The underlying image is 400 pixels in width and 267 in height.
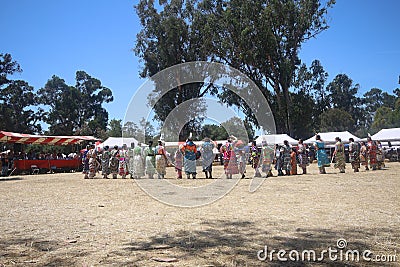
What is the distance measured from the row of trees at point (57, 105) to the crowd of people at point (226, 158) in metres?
31.6

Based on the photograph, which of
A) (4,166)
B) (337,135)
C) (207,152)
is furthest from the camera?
(337,135)

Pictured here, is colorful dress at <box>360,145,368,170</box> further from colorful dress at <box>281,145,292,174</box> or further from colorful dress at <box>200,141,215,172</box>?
colorful dress at <box>200,141,215,172</box>

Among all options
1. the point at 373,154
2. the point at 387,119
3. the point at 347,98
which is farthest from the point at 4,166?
the point at 347,98

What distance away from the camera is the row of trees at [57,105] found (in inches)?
1888

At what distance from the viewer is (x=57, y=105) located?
233 feet

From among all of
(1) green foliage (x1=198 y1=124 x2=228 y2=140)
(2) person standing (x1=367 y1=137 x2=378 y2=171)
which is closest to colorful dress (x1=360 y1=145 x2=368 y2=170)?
(2) person standing (x1=367 y1=137 x2=378 y2=171)

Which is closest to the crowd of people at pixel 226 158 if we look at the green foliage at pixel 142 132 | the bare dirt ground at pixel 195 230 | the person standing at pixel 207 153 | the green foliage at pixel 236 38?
the person standing at pixel 207 153

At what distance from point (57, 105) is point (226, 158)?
62329 mm

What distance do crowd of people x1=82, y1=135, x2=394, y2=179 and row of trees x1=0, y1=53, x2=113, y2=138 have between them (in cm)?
3159

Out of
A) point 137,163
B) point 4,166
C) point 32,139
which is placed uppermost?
point 32,139

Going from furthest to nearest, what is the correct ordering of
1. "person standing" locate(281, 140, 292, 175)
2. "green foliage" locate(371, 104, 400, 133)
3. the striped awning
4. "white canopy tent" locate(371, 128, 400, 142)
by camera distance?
1. "green foliage" locate(371, 104, 400, 133)
2. "white canopy tent" locate(371, 128, 400, 142)
3. the striped awning
4. "person standing" locate(281, 140, 292, 175)

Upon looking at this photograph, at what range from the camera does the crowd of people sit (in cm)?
1588

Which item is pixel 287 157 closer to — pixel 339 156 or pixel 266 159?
pixel 266 159

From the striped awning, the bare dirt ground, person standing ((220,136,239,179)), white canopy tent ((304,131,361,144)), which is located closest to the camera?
the bare dirt ground
